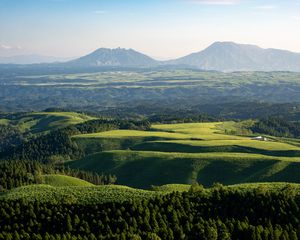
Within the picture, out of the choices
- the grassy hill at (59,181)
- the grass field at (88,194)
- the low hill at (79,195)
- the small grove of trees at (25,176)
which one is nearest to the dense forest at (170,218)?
the grass field at (88,194)

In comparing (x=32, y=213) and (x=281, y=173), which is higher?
(x=32, y=213)

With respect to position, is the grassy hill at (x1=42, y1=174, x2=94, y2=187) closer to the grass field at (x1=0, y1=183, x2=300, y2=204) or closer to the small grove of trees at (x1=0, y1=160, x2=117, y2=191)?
the small grove of trees at (x1=0, y1=160, x2=117, y2=191)

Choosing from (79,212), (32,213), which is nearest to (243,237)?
(79,212)

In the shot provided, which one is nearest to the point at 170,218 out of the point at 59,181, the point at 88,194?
the point at 88,194

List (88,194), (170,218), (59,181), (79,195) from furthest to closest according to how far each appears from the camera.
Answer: (59,181)
(88,194)
(79,195)
(170,218)

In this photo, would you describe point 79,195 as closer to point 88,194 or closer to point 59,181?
point 88,194

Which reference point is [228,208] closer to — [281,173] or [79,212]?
[79,212]

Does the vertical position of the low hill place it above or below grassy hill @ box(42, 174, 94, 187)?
above

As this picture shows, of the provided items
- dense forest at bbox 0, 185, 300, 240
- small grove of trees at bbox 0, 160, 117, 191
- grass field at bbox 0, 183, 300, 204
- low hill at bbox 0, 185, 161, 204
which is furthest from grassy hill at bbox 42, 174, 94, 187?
dense forest at bbox 0, 185, 300, 240

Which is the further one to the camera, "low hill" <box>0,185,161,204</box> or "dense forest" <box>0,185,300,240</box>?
"low hill" <box>0,185,161,204</box>
